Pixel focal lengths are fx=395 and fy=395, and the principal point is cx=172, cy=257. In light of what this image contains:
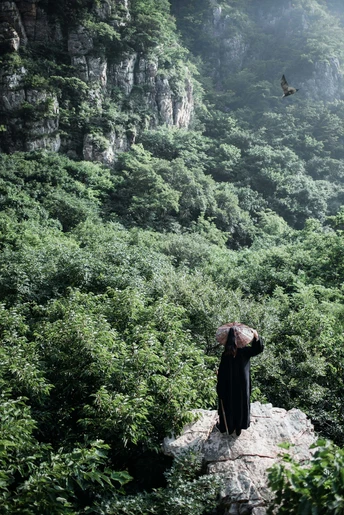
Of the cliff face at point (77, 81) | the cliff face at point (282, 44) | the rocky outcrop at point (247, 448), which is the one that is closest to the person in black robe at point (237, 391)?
the rocky outcrop at point (247, 448)

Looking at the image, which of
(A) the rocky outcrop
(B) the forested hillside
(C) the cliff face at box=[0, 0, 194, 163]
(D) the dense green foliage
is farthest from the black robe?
(C) the cliff face at box=[0, 0, 194, 163]

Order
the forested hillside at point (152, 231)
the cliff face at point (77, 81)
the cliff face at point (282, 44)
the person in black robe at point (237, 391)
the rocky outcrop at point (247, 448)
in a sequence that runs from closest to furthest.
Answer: the rocky outcrop at point (247, 448), the forested hillside at point (152, 231), the person in black robe at point (237, 391), the cliff face at point (77, 81), the cliff face at point (282, 44)

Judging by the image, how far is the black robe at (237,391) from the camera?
423 cm

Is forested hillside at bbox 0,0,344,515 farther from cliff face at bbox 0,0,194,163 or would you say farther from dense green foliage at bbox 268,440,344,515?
dense green foliage at bbox 268,440,344,515

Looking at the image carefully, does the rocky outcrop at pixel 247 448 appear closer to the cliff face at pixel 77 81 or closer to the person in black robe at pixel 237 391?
the person in black robe at pixel 237 391

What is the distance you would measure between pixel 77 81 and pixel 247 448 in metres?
25.2

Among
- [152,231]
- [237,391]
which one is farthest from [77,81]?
[237,391]

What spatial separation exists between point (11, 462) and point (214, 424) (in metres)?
2.23

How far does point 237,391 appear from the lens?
4.25 m

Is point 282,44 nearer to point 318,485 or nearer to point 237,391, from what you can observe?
point 237,391

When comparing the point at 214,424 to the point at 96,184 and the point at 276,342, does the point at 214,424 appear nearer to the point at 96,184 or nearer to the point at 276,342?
the point at 276,342

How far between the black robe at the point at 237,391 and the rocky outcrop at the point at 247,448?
18 cm

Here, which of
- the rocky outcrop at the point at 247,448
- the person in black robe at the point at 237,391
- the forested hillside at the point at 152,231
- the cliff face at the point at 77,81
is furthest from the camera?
the cliff face at the point at 77,81

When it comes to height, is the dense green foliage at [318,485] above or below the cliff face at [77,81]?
below
